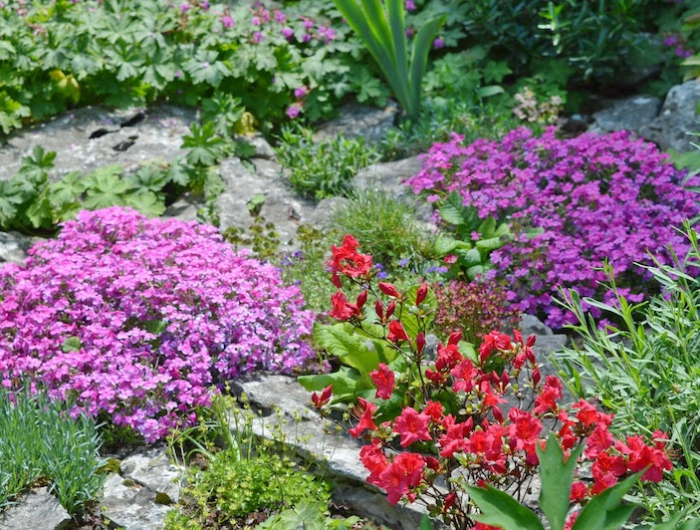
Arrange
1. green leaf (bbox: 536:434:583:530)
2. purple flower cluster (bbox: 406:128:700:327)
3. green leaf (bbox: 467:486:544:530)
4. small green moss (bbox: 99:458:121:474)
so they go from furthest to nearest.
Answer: purple flower cluster (bbox: 406:128:700:327) < small green moss (bbox: 99:458:121:474) < green leaf (bbox: 467:486:544:530) < green leaf (bbox: 536:434:583:530)

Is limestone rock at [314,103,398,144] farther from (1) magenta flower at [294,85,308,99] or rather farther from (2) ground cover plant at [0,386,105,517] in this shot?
(2) ground cover plant at [0,386,105,517]

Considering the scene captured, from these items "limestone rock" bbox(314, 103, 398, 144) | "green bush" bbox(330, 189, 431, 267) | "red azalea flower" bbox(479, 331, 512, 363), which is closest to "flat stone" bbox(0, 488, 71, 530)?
"red azalea flower" bbox(479, 331, 512, 363)

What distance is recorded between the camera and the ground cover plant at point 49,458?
3.38 metres

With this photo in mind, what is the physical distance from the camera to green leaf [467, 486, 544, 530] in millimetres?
2152

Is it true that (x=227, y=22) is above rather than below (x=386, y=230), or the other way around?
above

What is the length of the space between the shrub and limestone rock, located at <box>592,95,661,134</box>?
117 inches

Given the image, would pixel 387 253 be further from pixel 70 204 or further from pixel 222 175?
pixel 70 204

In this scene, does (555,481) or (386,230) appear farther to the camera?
(386,230)

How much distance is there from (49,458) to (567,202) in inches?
126

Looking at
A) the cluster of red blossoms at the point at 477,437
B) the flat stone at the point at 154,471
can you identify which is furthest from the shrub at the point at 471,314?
the flat stone at the point at 154,471

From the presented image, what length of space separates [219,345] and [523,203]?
6.24 feet

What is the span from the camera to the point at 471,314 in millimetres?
4035

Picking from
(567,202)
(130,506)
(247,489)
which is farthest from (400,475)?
(567,202)

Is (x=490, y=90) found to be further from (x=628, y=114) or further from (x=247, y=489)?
(x=247, y=489)
